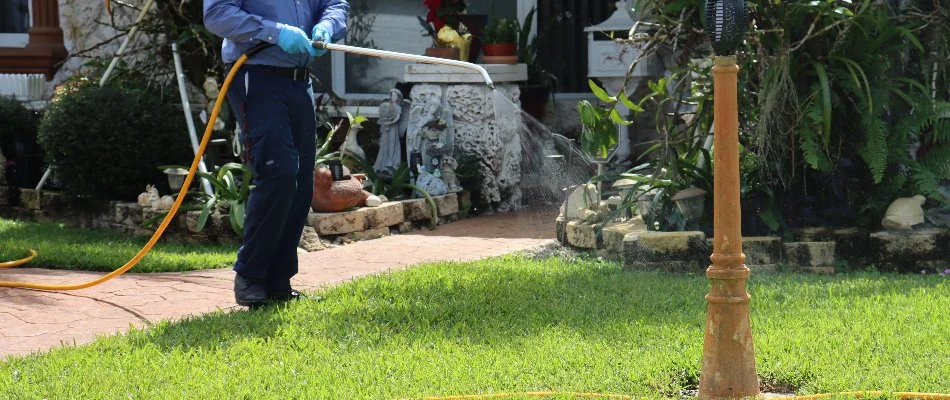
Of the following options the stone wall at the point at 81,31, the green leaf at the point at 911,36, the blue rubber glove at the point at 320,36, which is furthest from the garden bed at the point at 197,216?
the green leaf at the point at 911,36

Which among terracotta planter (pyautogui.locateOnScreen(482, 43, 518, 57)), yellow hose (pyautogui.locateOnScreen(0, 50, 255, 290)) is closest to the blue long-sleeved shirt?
yellow hose (pyautogui.locateOnScreen(0, 50, 255, 290))

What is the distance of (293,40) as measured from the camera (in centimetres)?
555

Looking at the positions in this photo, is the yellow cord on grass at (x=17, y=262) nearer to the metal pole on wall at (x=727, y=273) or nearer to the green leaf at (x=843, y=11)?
the metal pole on wall at (x=727, y=273)

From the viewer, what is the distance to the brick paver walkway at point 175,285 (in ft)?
18.6

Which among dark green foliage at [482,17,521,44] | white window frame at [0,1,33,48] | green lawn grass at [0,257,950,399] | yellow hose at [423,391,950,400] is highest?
white window frame at [0,1,33,48]

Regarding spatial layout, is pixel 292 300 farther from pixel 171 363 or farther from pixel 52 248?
pixel 52 248

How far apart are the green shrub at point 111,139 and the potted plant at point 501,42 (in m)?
2.45

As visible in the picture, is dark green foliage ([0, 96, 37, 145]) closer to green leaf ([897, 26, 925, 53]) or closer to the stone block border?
the stone block border

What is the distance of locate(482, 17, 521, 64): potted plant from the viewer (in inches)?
385

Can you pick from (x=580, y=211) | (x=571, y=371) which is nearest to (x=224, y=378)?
(x=571, y=371)

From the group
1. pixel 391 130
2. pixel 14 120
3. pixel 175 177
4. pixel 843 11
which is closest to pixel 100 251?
pixel 175 177

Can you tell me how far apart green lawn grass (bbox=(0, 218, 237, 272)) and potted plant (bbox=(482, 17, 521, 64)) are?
2857mm

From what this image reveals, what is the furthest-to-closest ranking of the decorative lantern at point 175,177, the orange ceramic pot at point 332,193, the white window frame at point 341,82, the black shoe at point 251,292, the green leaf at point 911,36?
the white window frame at point 341,82
the decorative lantern at point 175,177
the orange ceramic pot at point 332,193
the green leaf at point 911,36
the black shoe at point 251,292

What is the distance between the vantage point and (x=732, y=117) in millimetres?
4016
